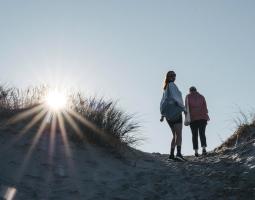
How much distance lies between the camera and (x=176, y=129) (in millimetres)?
9391

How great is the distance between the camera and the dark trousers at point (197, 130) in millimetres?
10875

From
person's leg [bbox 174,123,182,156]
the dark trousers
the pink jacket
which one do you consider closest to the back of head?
the pink jacket

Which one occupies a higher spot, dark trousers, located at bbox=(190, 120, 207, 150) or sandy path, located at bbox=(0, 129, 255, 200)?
dark trousers, located at bbox=(190, 120, 207, 150)

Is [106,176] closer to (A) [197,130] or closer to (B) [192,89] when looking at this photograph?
(A) [197,130]

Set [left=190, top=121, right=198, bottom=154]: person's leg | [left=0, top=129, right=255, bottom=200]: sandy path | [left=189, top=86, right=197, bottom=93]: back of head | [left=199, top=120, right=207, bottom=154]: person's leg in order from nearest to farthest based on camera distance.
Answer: [left=0, top=129, right=255, bottom=200]: sandy path < [left=199, top=120, right=207, bottom=154]: person's leg < [left=190, top=121, right=198, bottom=154]: person's leg < [left=189, top=86, right=197, bottom=93]: back of head

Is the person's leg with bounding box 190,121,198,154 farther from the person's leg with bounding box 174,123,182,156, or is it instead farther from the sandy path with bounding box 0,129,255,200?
the sandy path with bounding box 0,129,255,200

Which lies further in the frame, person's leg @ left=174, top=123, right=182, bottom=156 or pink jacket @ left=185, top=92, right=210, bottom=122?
pink jacket @ left=185, top=92, right=210, bottom=122

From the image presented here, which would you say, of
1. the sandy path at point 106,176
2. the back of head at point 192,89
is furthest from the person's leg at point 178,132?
the back of head at point 192,89

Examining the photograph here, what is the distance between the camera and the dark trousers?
10.9 metres

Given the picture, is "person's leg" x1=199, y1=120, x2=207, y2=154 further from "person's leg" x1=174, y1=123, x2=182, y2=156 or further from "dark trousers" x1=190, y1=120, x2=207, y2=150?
"person's leg" x1=174, y1=123, x2=182, y2=156

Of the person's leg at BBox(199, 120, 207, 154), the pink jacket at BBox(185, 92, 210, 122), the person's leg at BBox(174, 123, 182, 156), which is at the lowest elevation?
the person's leg at BBox(174, 123, 182, 156)

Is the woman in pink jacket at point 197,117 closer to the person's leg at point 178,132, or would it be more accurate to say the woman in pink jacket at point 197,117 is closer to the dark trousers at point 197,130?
the dark trousers at point 197,130

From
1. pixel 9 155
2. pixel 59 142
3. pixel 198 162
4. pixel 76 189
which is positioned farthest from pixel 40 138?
pixel 198 162

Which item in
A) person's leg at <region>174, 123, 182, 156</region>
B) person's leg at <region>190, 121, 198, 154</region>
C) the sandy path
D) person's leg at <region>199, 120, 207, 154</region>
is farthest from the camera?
person's leg at <region>190, 121, 198, 154</region>
